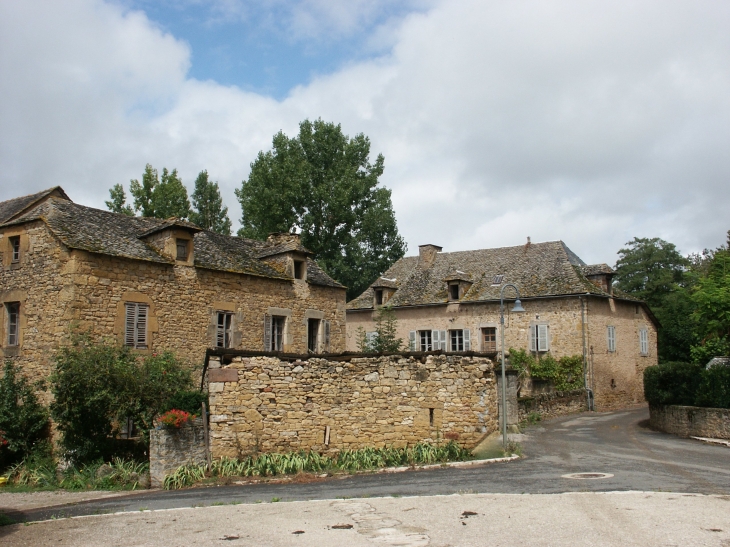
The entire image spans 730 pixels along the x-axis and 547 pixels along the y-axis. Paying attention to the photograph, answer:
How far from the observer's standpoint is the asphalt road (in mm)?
11180

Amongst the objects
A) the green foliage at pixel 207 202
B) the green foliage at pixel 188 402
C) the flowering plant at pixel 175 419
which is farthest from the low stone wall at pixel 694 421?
the green foliage at pixel 207 202

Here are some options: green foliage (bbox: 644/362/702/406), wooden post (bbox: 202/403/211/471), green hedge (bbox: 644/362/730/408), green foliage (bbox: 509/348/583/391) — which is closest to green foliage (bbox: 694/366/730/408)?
green hedge (bbox: 644/362/730/408)

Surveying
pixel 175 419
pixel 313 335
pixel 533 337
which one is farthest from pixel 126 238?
pixel 533 337

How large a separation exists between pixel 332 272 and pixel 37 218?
68.1 feet

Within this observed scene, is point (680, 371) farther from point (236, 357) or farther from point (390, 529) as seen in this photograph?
point (390, 529)

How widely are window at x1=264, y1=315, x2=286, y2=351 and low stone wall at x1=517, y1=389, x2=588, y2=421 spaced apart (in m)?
8.24

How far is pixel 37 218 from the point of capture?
1859 centimetres

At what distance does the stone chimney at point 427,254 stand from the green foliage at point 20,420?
21100 millimetres

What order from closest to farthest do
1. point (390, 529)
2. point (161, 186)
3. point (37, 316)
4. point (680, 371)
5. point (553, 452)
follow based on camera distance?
point (390, 529) < point (553, 452) < point (37, 316) < point (680, 371) < point (161, 186)

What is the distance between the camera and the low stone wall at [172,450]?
14.2 metres

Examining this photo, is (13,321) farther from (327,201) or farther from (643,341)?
(643,341)

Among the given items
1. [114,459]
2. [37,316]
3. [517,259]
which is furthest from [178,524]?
[517,259]

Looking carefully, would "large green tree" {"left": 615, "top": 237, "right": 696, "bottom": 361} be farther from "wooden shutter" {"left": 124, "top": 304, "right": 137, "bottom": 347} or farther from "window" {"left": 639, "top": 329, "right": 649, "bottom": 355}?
"wooden shutter" {"left": 124, "top": 304, "right": 137, "bottom": 347}

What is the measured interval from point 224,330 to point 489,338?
1424 cm
